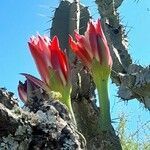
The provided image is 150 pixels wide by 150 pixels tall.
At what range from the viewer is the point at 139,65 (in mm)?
3100

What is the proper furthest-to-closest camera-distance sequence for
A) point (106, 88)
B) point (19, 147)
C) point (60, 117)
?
1. point (106, 88)
2. point (60, 117)
3. point (19, 147)

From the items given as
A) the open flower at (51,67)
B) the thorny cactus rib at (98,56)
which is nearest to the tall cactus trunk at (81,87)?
the thorny cactus rib at (98,56)

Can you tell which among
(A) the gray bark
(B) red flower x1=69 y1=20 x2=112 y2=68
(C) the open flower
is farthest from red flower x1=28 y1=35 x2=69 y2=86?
(A) the gray bark

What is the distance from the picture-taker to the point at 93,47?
2725 mm

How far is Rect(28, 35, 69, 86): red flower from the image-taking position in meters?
2.52

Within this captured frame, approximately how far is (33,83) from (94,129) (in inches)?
18.8

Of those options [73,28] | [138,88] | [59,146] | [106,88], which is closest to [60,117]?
[59,146]

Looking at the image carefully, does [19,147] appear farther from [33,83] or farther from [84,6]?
[84,6]

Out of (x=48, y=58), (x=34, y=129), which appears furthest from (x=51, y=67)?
(x=34, y=129)

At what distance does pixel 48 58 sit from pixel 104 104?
0.38 m

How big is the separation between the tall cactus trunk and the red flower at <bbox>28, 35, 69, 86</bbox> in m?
0.32

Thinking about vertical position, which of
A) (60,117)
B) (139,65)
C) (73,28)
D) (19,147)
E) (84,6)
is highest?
(84,6)

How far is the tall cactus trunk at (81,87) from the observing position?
8.60 ft

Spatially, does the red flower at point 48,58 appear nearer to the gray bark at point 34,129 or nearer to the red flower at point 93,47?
the red flower at point 93,47
